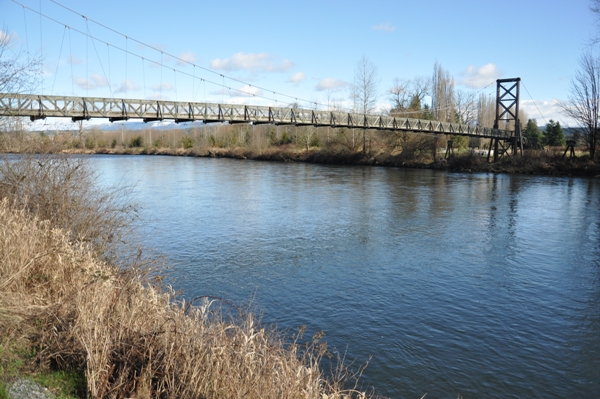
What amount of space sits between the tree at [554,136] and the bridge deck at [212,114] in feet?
38.8

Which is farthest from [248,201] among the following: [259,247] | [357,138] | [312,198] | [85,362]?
[357,138]

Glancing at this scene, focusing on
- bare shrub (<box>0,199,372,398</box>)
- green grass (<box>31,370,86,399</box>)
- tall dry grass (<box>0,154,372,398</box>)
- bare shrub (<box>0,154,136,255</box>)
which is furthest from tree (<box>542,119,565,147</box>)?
green grass (<box>31,370,86,399</box>)

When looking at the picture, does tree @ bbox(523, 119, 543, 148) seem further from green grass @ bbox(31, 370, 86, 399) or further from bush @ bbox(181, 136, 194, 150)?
green grass @ bbox(31, 370, 86, 399)

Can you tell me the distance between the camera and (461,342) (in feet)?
25.5

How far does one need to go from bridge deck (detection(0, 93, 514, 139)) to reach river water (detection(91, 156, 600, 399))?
4957 mm

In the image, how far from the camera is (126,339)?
516 centimetres

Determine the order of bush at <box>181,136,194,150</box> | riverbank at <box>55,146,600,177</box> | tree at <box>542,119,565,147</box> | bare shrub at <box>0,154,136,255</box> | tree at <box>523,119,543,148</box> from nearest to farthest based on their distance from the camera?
1. bare shrub at <box>0,154,136,255</box>
2. riverbank at <box>55,146,600,177</box>
3. tree at <box>523,119,543,148</box>
4. tree at <box>542,119,565,147</box>
5. bush at <box>181,136,194,150</box>

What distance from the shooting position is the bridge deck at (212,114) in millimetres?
19797

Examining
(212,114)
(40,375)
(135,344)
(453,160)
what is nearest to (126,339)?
(135,344)

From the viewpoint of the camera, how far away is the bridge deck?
1980cm

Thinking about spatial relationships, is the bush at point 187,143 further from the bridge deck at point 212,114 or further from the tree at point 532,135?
the tree at point 532,135

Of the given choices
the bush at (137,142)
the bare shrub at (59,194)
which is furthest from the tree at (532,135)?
the bush at (137,142)

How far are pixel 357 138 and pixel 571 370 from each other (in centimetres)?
4511

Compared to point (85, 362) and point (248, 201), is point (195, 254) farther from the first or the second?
point (248, 201)
